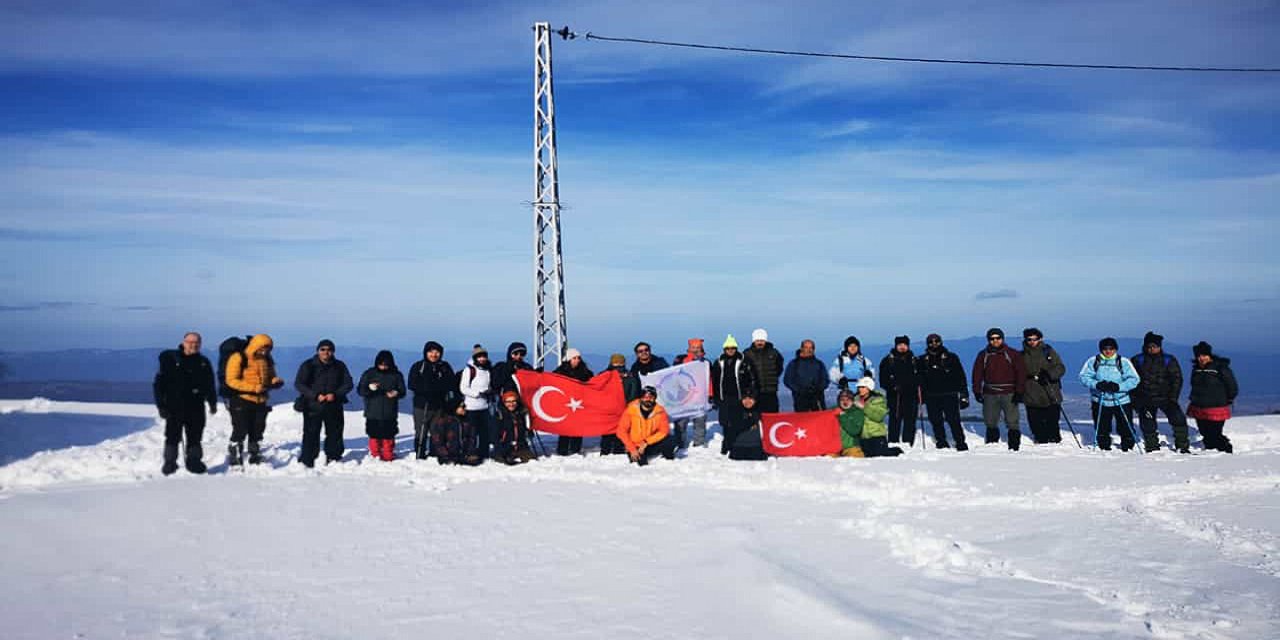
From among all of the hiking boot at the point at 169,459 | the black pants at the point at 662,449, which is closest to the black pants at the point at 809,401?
the black pants at the point at 662,449

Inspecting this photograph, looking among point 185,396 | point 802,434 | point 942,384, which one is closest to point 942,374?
point 942,384

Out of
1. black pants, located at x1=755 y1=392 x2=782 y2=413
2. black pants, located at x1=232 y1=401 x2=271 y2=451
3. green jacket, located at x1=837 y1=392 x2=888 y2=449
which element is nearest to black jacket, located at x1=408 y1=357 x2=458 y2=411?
black pants, located at x1=232 y1=401 x2=271 y2=451

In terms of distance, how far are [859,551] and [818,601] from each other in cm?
200

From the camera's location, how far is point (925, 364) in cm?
1557

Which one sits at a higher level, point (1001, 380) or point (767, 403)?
point (1001, 380)

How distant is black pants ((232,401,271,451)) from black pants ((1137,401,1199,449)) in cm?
1374

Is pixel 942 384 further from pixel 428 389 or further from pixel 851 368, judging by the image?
pixel 428 389

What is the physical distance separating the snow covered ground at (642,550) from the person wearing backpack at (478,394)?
→ 3.31 feet

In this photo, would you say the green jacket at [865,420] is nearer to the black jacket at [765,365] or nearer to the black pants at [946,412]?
the black pants at [946,412]

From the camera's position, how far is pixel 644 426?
14562 millimetres

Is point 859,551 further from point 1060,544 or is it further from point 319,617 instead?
point 319,617

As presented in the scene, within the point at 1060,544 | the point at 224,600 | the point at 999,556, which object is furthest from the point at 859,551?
the point at 224,600

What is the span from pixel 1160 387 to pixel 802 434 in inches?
228

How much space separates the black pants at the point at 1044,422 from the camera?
15.8m
